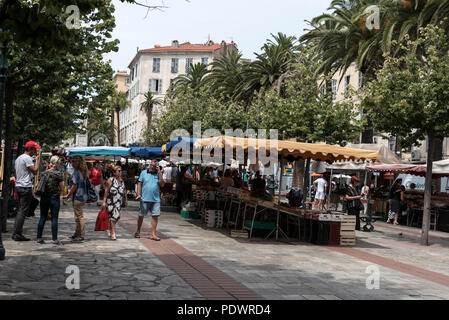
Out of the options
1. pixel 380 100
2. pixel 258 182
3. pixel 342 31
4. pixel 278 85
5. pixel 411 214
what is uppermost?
pixel 342 31

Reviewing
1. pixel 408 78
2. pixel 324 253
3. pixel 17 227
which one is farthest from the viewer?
pixel 408 78

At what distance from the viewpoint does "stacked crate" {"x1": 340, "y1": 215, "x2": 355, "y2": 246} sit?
1345 cm

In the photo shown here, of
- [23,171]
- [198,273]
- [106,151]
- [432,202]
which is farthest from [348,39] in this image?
[198,273]

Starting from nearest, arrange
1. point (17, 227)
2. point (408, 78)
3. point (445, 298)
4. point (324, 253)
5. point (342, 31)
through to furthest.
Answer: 1. point (445, 298)
2. point (17, 227)
3. point (324, 253)
4. point (408, 78)
5. point (342, 31)

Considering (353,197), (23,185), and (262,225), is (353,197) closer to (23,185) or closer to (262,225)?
(262,225)

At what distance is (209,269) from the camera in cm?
847

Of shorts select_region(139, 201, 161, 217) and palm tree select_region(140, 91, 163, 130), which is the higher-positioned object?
palm tree select_region(140, 91, 163, 130)

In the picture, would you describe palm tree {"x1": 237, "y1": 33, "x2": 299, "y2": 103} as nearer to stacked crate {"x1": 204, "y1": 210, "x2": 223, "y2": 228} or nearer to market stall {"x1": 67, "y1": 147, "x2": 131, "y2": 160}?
market stall {"x1": 67, "y1": 147, "x2": 131, "y2": 160}

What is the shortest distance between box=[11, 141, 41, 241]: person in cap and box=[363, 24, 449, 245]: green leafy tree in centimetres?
942

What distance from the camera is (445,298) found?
7.41 meters

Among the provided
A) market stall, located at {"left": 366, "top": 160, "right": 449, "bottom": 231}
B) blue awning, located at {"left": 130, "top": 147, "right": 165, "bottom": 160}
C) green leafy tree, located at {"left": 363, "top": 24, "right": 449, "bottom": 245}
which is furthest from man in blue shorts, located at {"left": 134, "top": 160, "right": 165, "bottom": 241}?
market stall, located at {"left": 366, "top": 160, "right": 449, "bottom": 231}
